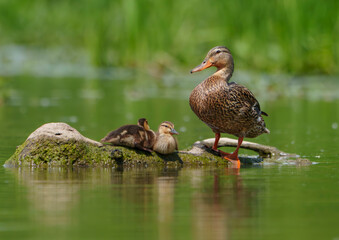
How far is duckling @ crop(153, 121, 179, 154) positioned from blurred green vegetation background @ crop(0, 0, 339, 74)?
1145cm

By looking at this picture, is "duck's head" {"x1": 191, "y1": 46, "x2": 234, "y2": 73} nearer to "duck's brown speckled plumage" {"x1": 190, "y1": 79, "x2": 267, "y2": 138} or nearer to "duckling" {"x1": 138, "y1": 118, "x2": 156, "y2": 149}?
"duck's brown speckled plumage" {"x1": 190, "y1": 79, "x2": 267, "y2": 138}

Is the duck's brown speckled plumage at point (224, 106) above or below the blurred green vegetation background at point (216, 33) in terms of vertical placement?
below

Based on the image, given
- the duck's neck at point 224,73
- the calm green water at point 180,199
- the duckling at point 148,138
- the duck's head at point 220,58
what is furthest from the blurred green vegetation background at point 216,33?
the duckling at point 148,138

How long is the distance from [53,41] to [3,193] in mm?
24623

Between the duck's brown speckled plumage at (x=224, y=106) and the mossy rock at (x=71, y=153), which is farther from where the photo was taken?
the duck's brown speckled plumage at (x=224, y=106)

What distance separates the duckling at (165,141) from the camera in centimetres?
757

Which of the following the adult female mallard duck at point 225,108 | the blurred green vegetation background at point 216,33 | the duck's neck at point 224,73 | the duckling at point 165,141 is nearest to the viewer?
the duckling at point 165,141

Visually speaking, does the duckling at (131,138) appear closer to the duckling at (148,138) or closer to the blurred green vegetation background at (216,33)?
the duckling at (148,138)

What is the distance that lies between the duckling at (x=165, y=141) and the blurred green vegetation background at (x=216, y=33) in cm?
1145

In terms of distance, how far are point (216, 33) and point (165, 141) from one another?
13.5m

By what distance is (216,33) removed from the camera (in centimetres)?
2078

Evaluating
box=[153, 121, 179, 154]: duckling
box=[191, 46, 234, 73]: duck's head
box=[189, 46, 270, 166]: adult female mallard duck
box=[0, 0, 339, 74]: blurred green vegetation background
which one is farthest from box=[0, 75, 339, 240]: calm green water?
box=[0, 0, 339, 74]: blurred green vegetation background

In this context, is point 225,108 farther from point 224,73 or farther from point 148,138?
point 148,138

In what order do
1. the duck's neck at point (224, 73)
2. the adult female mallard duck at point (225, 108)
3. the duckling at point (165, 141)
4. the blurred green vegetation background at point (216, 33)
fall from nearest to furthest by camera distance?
the duckling at point (165, 141)
the adult female mallard duck at point (225, 108)
the duck's neck at point (224, 73)
the blurred green vegetation background at point (216, 33)
